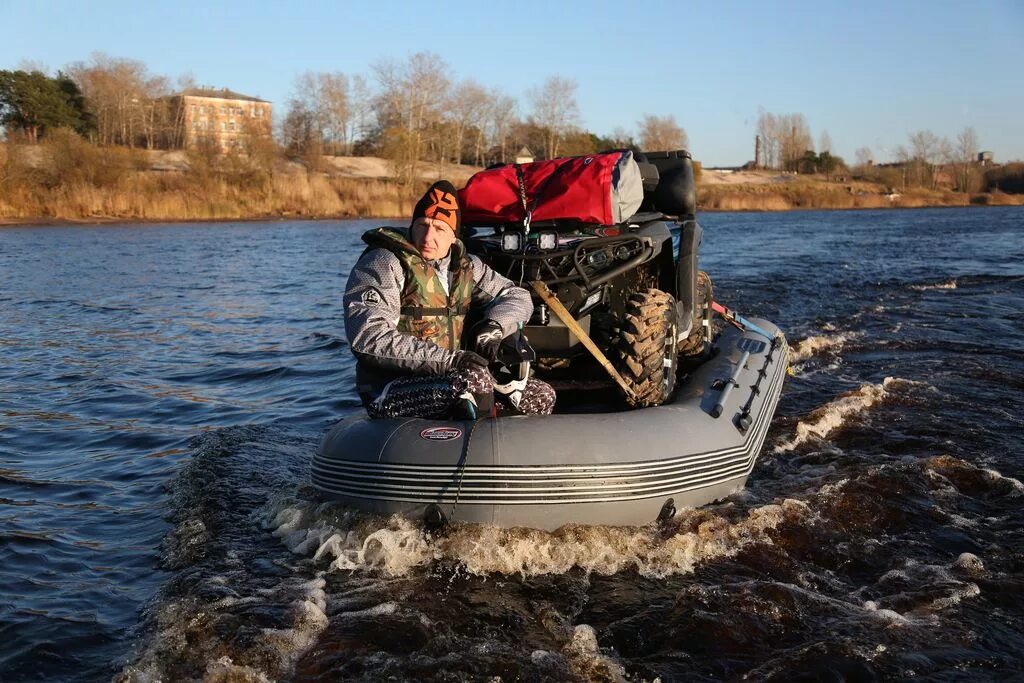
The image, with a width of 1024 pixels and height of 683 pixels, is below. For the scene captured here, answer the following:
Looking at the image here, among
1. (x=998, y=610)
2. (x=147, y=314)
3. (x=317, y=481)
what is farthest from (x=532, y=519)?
(x=147, y=314)

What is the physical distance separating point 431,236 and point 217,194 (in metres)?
37.7

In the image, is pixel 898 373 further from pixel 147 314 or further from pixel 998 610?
pixel 147 314

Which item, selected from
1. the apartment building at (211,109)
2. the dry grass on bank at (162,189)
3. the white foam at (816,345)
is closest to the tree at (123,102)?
the apartment building at (211,109)

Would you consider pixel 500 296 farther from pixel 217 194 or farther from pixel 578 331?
pixel 217 194

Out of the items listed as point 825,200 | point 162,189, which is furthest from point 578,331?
point 825,200

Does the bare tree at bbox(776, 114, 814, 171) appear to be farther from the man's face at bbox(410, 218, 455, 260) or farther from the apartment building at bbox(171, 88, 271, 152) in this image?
the man's face at bbox(410, 218, 455, 260)

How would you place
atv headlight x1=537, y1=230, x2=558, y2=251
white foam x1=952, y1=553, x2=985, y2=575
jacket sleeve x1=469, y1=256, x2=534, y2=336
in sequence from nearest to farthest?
white foam x1=952, y1=553, x2=985, y2=575 < jacket sleeve x1=469, y1=256, x2=534, y2=336 < atv headlight x1=537, y1=230, x2=558, y2=251

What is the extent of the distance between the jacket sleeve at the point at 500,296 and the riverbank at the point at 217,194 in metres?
31.6

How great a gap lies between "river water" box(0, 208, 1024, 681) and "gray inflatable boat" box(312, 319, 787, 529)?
15 cm

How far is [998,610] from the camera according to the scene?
158 inches

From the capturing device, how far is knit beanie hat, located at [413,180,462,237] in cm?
484

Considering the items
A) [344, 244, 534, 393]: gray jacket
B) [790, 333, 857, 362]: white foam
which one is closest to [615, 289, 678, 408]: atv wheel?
[344, 244, 534, 393]: gray jacket

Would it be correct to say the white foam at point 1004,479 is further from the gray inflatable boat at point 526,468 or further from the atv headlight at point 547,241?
the atv headlight at point 547,241

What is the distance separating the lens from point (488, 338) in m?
4.88
